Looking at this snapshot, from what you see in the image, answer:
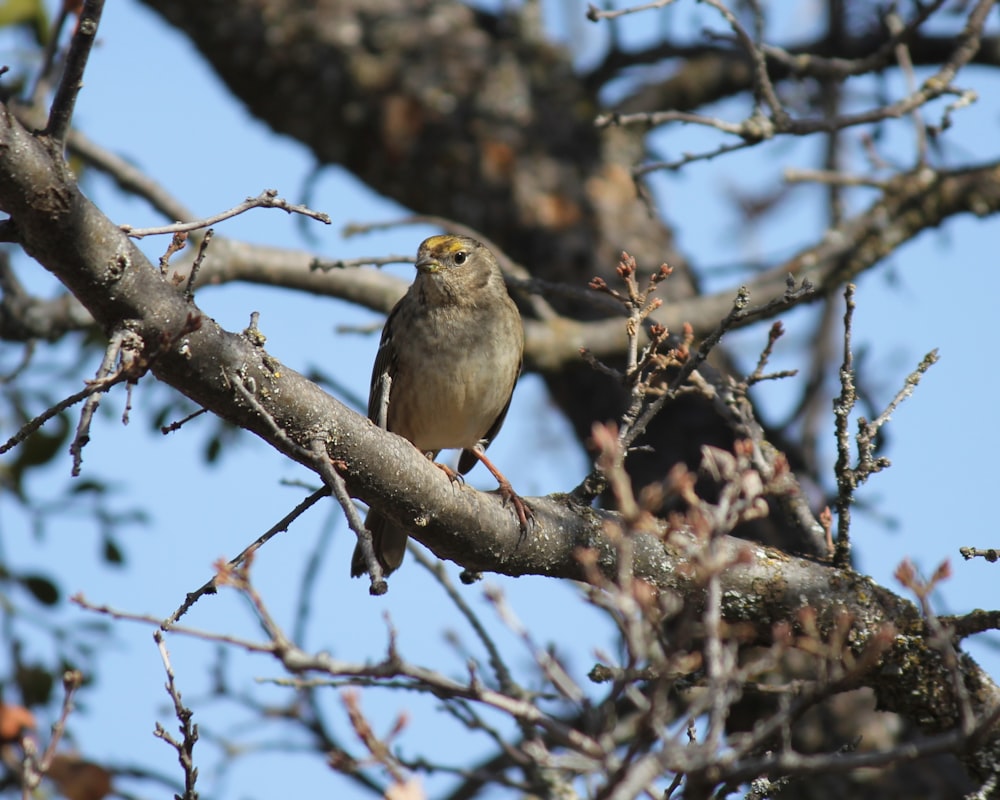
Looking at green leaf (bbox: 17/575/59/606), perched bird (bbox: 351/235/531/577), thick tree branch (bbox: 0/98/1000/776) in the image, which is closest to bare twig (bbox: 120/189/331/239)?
thick tree branch (bbox: 0/98/1000/776)

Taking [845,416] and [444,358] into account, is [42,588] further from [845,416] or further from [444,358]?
[845,416]

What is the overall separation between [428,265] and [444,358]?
46cm

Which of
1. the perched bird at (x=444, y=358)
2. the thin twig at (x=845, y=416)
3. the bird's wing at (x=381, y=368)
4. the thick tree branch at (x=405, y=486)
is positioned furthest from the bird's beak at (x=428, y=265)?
the thin twig at (x=845, y=416)

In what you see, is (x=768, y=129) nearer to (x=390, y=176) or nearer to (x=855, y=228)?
(x=855, y=228)

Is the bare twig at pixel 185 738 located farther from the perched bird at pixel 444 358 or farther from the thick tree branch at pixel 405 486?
the perched bird at pixel 444 358

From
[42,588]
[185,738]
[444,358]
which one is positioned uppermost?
[444,358]

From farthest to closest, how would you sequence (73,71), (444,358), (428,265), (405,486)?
(428,265), (444,358), (405,486), (73,71)

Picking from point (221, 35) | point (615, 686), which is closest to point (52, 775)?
point (615, 686)

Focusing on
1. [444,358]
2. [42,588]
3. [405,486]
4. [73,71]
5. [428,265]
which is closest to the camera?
[73,71]

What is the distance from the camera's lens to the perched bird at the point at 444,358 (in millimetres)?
5477

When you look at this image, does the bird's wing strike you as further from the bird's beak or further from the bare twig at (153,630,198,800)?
the bare twig at (153,630,198,800)

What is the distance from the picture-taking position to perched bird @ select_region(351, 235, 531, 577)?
5.48m

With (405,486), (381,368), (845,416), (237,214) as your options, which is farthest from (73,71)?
(381,368)

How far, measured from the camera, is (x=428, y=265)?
559cm
